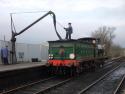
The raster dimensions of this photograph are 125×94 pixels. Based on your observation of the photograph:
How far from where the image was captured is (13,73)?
16.4m

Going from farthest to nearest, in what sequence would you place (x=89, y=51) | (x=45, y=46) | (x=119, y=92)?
(x=45, y=46) → (x=89, y=51) → (x=119, y=92)

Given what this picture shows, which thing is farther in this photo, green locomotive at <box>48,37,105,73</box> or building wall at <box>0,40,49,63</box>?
building wall at <box>0,40,49,63</box>

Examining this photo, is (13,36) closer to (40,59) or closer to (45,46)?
(40,59)

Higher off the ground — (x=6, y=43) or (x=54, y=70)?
(x=6, y=43)

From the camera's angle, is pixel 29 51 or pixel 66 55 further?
pixel 29 51

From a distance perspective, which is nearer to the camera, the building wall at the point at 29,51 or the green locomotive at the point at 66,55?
the green locomotive at the point at 66,55

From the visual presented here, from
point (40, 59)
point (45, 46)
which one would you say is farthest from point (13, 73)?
point (45, 46)

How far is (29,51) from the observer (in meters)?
28.9

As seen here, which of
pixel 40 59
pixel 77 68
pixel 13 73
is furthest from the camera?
pixel 40 59

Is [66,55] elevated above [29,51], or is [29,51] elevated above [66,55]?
[29,51]

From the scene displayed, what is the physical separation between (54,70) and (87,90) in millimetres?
5997

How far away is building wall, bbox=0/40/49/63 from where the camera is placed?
26631mm

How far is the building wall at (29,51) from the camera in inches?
1048

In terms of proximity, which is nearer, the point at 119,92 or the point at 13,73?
the point at 119,92
